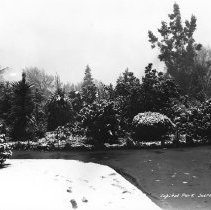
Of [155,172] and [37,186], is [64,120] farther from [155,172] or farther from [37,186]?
[37,186]

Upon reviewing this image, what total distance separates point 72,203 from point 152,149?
10.1m

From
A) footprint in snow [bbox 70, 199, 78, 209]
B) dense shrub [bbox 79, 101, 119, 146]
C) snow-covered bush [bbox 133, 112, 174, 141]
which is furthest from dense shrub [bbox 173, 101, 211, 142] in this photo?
footprint in snow [bbox 70, 199, 78, 209]

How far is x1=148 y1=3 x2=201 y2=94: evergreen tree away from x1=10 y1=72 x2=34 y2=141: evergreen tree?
23610 mm

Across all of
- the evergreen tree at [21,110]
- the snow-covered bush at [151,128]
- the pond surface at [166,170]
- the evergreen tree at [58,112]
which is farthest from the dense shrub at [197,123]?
the evergreen tree at [21,110]

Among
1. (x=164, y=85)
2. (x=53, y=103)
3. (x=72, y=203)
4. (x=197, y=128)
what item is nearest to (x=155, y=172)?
(x=72, y=203)

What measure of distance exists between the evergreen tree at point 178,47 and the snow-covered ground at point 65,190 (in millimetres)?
34289

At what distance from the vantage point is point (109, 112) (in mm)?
20656

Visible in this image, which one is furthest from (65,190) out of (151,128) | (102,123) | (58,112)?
(58,112)

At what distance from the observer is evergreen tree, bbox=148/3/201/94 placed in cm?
4425

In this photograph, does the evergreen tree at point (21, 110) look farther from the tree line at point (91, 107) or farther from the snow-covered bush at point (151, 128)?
the snow-covered bush at point (151, 128)

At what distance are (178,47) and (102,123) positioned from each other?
28.9 meters

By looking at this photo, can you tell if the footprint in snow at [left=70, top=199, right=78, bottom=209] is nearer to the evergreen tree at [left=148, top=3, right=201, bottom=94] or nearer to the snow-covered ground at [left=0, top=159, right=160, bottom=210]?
the snow-covered ground at [left=0, top=159, right=160, bottom=210]

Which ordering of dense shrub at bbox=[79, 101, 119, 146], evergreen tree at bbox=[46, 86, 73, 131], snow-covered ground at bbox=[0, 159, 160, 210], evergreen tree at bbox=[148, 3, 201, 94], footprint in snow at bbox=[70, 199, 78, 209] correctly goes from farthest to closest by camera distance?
1. evergreen tree at bbox=[148, 3, 201, 94]
2. evergreen tree at bbox=[46, 86, 73, 131]
3. dense shrub at bbox=[79, 101, 119, 146]
4. footprint in snow at bbox=[70, 199, 78, 209]
5. snow-covered ground at bbox=[0, 159, 160, 210]

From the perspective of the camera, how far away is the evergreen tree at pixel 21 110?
2459cm
